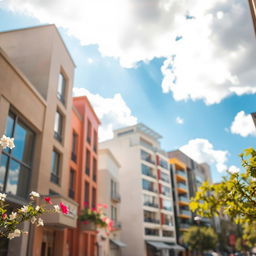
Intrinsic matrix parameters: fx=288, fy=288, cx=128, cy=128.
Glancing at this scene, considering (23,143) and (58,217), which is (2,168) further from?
(58,217)

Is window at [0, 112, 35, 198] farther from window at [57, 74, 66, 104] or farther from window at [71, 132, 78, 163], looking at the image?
window at [71, 132, 78, 163]

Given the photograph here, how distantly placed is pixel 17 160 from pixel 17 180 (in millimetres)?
859

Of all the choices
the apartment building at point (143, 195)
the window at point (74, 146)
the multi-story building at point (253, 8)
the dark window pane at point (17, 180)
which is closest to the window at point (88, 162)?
the window at point (74, 146)

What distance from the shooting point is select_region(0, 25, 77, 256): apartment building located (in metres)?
11.8

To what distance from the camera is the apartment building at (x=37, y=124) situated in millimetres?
11797

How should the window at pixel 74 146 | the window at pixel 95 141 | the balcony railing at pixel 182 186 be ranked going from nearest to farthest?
the window at pixel 74 146
the window at pixel 95 141
the balcony railing at pixel 182 186

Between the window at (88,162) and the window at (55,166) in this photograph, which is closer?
the window at (55,166)

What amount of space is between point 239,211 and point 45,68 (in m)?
13.0

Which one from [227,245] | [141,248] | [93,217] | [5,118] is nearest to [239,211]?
[5,118]

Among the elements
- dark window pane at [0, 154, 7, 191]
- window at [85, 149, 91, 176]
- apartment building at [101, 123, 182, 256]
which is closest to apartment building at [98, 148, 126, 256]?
window at [85, 149, 91, 176]

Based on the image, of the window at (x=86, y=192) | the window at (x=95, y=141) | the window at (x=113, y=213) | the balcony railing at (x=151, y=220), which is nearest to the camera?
the window at (x=86, y=192)

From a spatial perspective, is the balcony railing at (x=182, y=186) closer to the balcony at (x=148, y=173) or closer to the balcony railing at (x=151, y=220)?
the balcony at (x=148, y=173)

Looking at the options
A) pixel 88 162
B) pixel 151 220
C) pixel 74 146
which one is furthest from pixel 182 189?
pixel 74 146

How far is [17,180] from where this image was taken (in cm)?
1242
